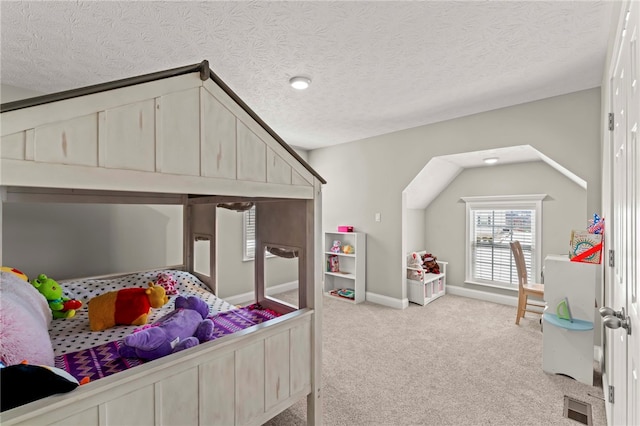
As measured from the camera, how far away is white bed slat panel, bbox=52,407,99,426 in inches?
38.8

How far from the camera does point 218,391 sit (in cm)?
137

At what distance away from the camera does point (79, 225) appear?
302 cm

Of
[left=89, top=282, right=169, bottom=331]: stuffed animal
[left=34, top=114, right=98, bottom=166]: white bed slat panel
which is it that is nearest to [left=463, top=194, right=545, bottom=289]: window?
[left=89, top=282, right=169, bottom=331]: stuffed animal

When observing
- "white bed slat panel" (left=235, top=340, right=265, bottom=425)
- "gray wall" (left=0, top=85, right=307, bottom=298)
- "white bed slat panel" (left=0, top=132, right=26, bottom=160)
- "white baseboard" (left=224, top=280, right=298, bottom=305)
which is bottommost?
"white baseboard" (left=224, top=280, right=298, bottom=305)

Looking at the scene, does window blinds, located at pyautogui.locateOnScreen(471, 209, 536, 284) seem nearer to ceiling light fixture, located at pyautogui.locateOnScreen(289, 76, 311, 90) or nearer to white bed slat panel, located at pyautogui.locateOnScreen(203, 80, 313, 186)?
ceiling light fixture, located at pyautogui.locateOnScreen(289, 76, 311, 90)

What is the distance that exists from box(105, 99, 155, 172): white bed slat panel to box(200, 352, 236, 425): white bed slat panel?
0.89 metres

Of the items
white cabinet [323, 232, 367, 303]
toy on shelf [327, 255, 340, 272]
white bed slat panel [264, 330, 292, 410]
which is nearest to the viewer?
white bed slat panel [264, 330, 292, 410]

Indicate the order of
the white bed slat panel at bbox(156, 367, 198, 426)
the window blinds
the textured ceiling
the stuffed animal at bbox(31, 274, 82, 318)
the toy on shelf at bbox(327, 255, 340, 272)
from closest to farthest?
the white bed slat panel at bbox(156, 367, 198, 426), the textured ceiling, the stuffed animal at bbox(31, 274, 82, 318), the window blinds, the toy on shelf at bbox(327, 255, 340, 272)

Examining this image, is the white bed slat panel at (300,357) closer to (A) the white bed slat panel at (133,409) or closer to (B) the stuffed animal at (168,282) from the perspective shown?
(A) the white bed slat panel at (133,409)

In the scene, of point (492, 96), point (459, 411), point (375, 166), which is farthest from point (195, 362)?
point (375, 166)

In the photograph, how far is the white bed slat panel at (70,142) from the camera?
2.95ft

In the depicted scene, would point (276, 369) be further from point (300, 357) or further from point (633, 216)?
point (633, 216)

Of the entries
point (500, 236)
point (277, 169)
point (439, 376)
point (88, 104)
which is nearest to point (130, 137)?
point (88, 104)

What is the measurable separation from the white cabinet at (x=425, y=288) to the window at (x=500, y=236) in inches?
16.7
